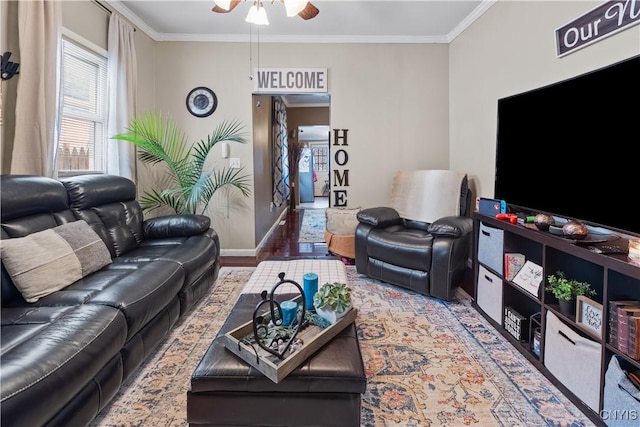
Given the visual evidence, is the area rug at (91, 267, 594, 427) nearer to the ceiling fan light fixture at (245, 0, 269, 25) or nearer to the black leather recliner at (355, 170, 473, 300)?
the black leather recliner at (355, 170, 473, 300)

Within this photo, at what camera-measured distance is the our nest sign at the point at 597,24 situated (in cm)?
180

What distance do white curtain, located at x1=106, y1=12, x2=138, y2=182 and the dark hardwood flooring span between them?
5.02ft

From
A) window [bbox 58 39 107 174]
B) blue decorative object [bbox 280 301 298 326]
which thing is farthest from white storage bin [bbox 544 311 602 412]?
window [bbox 58 39 107 174]

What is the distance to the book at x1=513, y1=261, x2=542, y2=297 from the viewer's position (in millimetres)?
1960

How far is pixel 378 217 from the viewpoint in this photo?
3395 mm

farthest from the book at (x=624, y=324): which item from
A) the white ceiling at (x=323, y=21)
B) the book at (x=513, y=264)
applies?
the white ceiling at (x=323, y=21)

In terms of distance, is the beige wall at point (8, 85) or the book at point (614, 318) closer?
the book at point (614, 318)

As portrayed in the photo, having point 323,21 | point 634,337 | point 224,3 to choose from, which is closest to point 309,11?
point 224,3

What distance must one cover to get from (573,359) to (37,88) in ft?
11.7

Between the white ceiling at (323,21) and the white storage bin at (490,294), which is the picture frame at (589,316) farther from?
the white ceiling at (323,21)

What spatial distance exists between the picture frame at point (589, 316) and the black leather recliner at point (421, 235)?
114cm

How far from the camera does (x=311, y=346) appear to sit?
1365 millimetres

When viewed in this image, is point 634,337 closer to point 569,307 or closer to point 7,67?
point 569,307

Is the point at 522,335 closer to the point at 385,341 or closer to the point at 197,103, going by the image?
the point at 385,341
